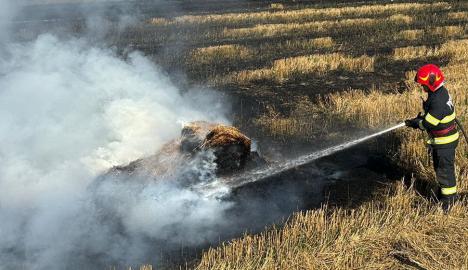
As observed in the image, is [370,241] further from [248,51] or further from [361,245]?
[248,51]

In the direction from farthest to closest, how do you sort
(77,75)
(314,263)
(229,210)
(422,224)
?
(77,75), (229,210), (422,224), (314,263)

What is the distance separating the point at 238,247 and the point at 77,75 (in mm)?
6534

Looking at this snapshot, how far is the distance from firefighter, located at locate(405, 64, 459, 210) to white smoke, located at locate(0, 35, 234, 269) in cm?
332

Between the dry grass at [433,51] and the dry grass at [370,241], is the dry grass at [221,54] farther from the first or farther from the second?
the dry grass at [370,241]

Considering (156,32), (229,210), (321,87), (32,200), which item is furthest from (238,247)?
(156,32)

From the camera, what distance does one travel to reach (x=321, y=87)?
13.8 meters

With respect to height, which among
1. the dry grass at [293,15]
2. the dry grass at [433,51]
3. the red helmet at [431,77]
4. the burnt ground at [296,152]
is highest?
the dry grass at [293,15]

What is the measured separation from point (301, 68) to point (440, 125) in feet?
31.6

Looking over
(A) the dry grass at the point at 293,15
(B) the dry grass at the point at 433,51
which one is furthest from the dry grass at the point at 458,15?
(B) the dry grass at the point at 433,51

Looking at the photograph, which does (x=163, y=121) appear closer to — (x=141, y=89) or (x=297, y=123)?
(x=141, y=89)

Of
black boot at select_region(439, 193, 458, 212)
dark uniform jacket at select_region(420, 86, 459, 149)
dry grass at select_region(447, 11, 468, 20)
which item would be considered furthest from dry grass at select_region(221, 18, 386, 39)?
black boot at select_region(439, 193, 458, 212)

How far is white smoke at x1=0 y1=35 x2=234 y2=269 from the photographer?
20.6ft

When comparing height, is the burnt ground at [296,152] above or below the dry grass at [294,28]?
below

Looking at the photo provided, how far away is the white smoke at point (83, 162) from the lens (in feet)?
20.6
